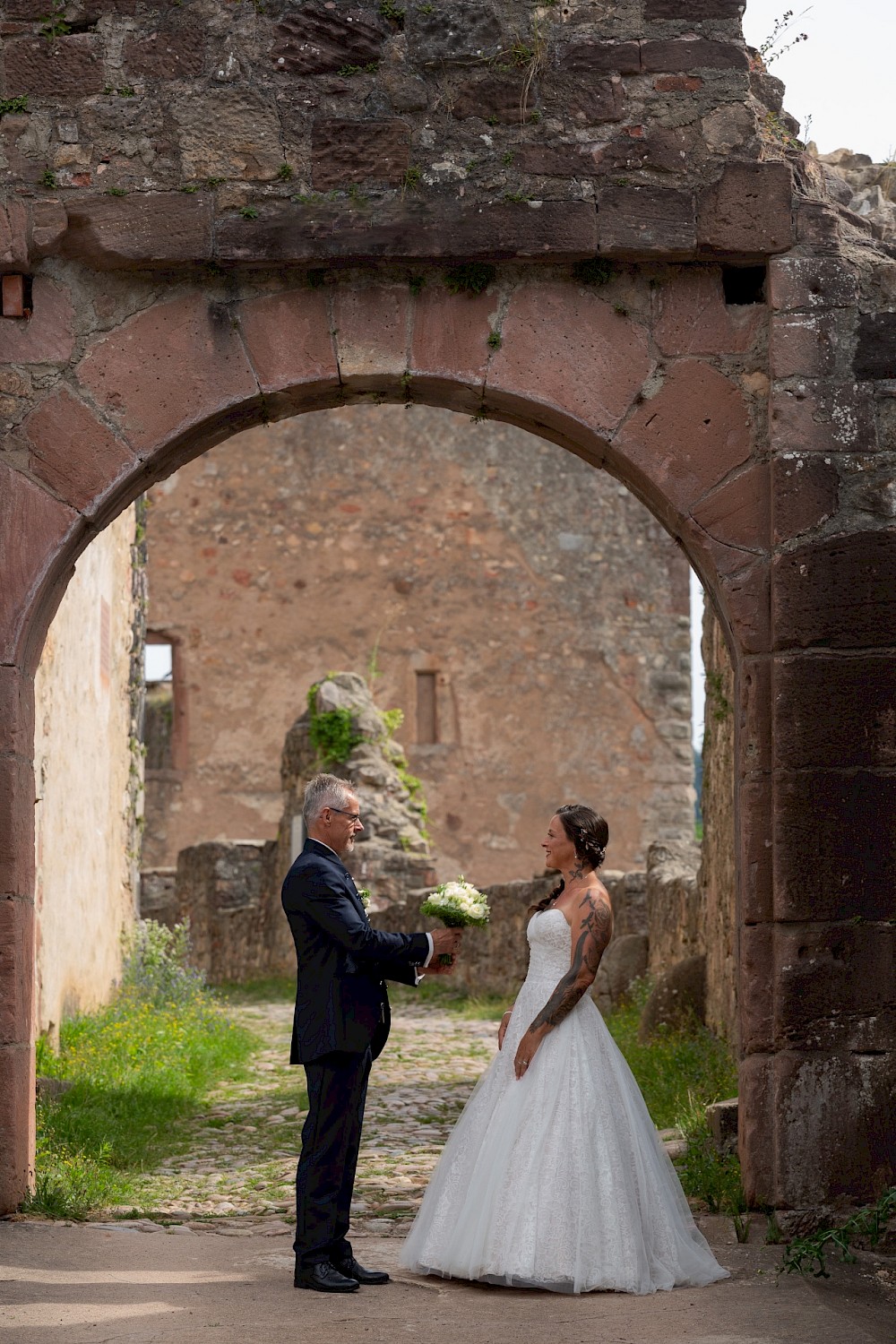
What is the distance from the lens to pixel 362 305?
5.51m

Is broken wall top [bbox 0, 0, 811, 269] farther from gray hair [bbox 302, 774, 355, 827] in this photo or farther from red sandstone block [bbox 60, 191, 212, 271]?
gray hair [bbox 302, 774, 355, 827]

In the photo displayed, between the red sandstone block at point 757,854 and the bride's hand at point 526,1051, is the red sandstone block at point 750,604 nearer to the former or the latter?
the red sandstone block at point 757,854

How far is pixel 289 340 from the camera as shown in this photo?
5477 millimetres

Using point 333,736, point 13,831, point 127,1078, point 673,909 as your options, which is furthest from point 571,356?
point 333,736

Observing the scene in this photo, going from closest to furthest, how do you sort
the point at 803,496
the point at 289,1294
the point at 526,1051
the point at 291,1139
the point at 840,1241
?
the point at 840,1241 → the point at 289,1294 → the point at 526,1051 → the point at 803,496 → the point at 291,1139

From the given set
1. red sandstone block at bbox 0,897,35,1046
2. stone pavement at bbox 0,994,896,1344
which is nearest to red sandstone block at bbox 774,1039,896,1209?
stone pavement at bbox 0,994,896,1344

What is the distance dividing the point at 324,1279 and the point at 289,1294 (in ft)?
0.35

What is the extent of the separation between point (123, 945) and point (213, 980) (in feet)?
14.6

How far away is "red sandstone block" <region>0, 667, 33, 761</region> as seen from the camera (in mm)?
5281

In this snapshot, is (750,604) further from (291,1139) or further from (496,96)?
(291,1139)

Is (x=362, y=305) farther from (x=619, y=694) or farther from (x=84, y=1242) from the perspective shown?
(x=619, y=694)

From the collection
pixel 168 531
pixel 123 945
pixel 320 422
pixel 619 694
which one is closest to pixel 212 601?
pixel 168 531

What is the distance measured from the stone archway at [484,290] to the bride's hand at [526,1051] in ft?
3.04

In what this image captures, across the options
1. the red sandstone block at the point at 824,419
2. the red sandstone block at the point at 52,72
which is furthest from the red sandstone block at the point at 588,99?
the red sandstone block at the point at 52,72
